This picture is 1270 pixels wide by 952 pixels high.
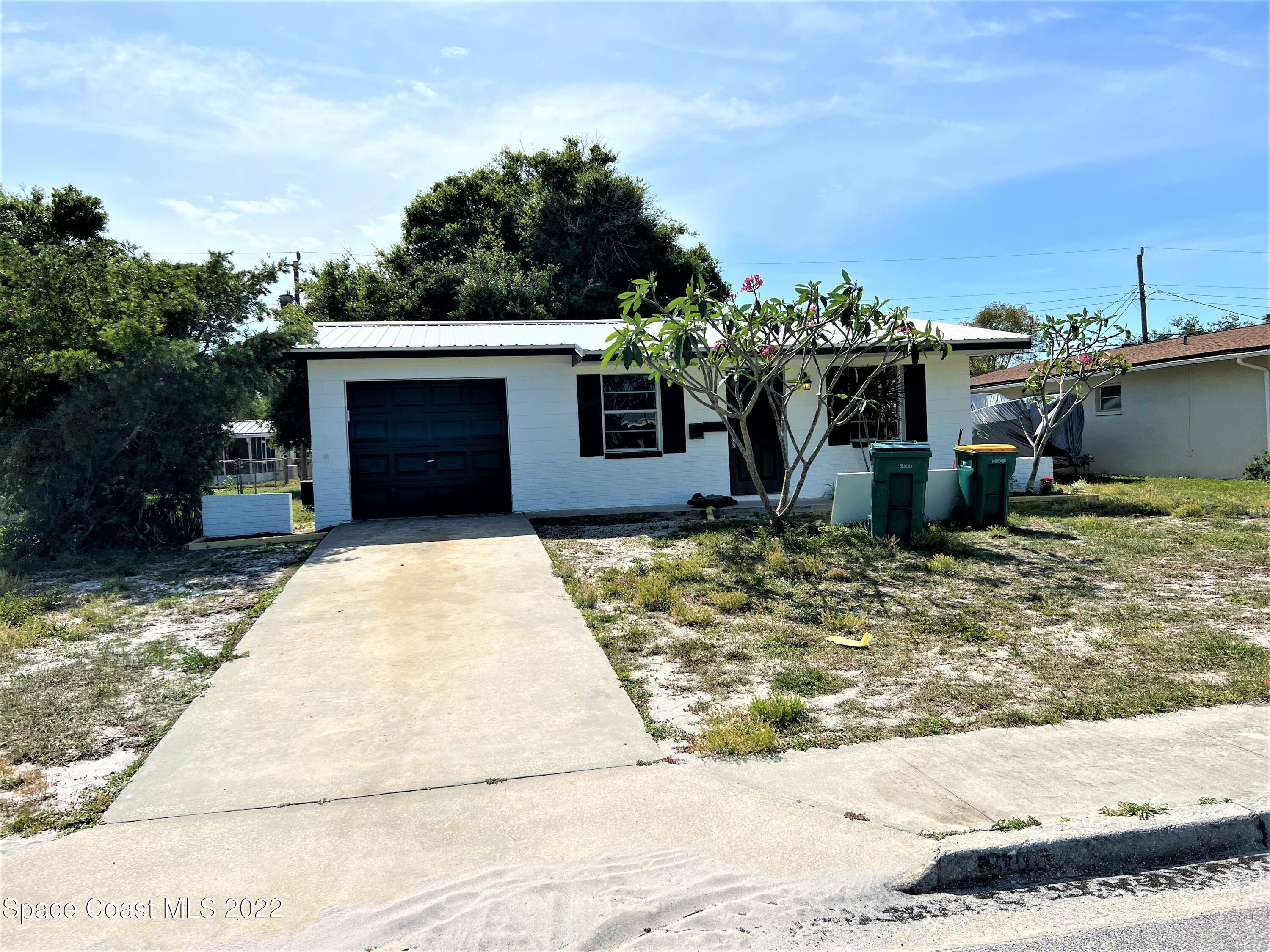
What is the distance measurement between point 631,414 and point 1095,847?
10320 millimetres

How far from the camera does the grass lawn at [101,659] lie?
376 centimetres

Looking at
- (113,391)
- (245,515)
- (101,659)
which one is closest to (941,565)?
(101,659)

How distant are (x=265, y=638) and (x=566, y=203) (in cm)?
2222

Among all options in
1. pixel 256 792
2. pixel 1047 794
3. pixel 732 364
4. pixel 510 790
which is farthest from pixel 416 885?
pixel 732 364

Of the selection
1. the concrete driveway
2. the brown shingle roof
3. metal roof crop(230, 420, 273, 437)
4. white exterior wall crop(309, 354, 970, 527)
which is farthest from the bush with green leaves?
metal roof crop(230, 420, 273, 437)

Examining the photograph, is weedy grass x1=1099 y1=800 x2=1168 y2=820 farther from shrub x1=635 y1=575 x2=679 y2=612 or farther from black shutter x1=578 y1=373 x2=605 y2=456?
black shutter x1=578 y1=373 x2=605 y2=456

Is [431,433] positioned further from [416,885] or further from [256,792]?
[416,885]

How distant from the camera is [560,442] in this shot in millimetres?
12602

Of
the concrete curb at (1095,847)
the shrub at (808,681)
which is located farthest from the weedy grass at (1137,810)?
the shrub at (808,681)

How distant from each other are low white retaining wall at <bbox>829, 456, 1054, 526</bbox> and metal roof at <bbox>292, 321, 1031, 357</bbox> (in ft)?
10.5

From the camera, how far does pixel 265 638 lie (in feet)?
→ 19.6

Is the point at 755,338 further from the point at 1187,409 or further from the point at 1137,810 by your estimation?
the point at 1187,409

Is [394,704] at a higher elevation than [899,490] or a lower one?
lower

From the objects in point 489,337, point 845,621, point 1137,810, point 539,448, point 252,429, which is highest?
point 489,337
